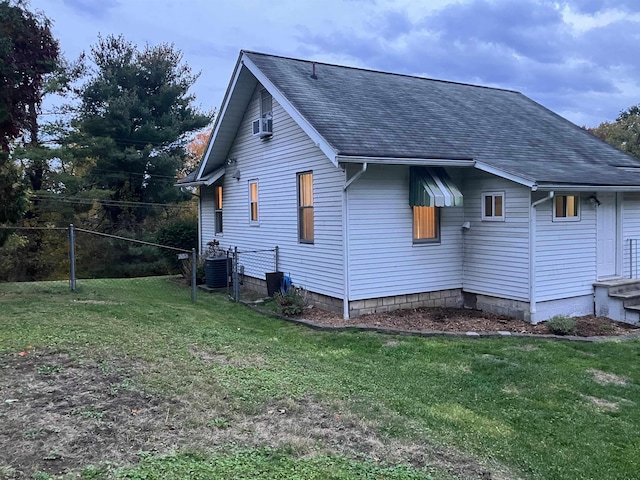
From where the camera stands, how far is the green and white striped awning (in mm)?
9319

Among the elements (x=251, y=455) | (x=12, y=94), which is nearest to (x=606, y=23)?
(x=12, y=94)

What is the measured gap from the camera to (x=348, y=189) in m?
9.23

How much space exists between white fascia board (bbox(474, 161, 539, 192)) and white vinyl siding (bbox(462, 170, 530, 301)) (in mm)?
380

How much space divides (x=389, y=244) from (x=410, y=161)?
1710mm

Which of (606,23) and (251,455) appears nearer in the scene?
(251,455)

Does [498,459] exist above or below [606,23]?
below

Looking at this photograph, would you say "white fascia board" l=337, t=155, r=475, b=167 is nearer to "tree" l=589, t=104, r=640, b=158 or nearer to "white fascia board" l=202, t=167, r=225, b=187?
"white fascia board" l=202, t=167, r=225, b=187

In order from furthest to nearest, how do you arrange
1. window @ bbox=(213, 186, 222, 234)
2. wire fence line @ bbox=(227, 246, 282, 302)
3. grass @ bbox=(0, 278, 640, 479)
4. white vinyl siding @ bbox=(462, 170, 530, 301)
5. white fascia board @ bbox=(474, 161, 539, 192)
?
window @ bbox=(213, 186, 222, 234)
wire fence line @ bbox=(227, 246, 282, 302)
white vinyl siding @ bbox=(462, 170, 530, 301)
white fascia board @ bbox=(474, 161, 539, 192)
grass @ bbox=(0, 278, 640, 479)

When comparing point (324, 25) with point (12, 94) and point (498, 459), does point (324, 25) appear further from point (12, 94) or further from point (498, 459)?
point (498, 459)

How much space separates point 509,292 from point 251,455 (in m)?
7.41

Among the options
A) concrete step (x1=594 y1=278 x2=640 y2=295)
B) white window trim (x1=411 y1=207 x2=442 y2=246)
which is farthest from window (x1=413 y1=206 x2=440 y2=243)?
concrete step (x1=594 y1=278 x2=640 y2=295)

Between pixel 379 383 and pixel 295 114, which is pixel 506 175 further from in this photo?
pixel 379 383

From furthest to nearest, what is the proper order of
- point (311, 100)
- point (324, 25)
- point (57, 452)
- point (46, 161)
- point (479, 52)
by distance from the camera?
1. point (479, 52)
2. point (324, 25)
3. point (46, 161)
4. point (311, 100)
5. point (57, 452)

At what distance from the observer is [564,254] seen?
381 inches
